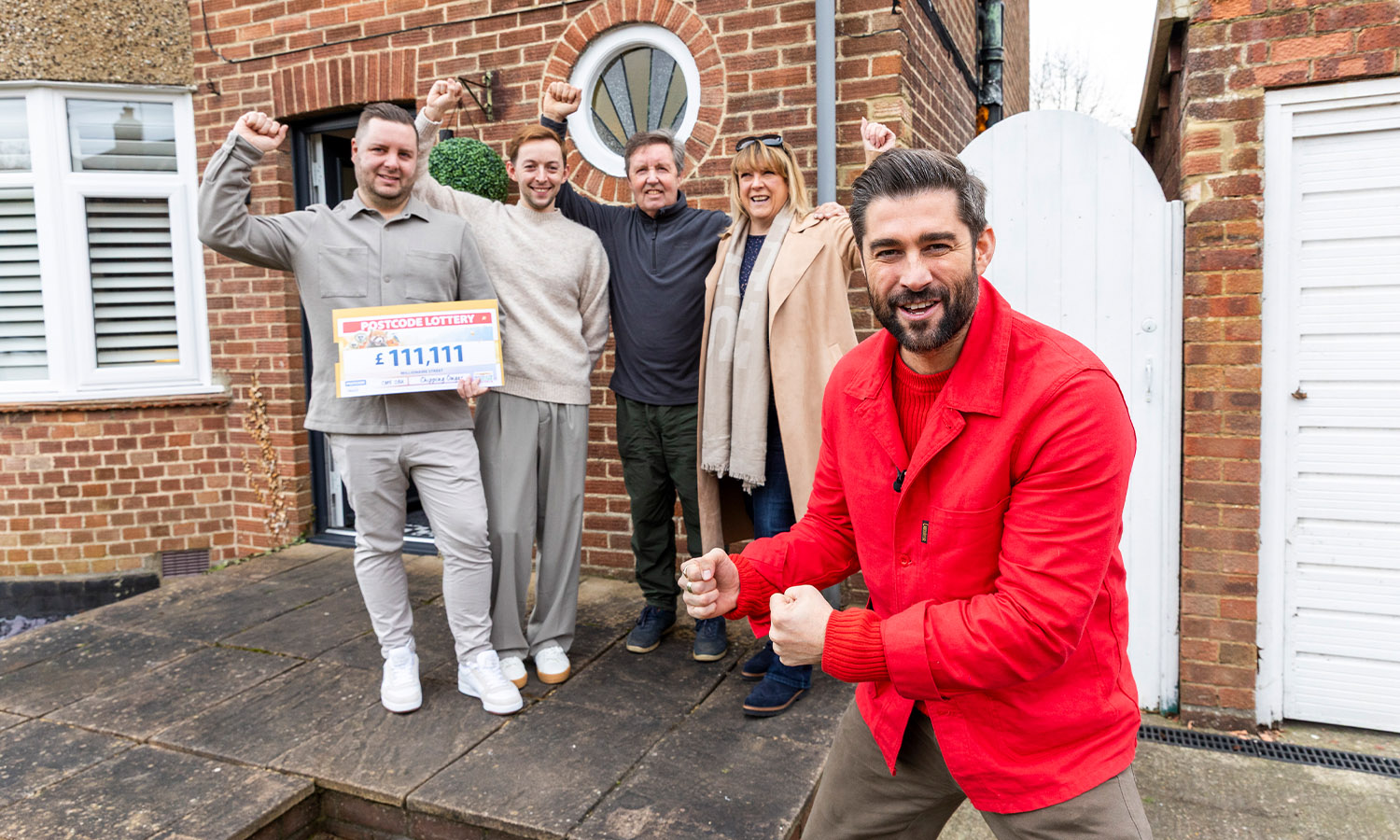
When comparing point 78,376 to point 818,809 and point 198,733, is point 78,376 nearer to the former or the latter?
point 198,733

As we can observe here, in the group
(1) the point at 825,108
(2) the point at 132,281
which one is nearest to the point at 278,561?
(2) the point at 132,281

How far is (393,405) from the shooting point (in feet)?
10.3

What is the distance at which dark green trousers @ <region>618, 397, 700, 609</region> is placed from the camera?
3.49 meters

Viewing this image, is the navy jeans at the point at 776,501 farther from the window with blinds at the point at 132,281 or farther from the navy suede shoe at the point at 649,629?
the window with blinds at the point at 132,281

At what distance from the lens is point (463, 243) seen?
3.27 m

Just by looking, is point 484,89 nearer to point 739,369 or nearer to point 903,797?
point 739,369

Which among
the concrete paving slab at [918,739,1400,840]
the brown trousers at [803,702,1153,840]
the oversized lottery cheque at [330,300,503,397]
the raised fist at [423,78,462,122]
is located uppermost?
the raised fist at [423,78,462,122]

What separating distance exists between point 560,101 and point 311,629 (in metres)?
2.58

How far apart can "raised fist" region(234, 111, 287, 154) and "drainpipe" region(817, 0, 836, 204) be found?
219cm

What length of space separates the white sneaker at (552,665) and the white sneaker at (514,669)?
7 centimetres

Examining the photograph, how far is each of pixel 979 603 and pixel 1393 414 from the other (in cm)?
265

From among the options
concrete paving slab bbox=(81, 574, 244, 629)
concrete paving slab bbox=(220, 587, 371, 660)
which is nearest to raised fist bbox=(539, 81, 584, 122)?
concrete paving slab bbox=(220, 587, 371, 660)

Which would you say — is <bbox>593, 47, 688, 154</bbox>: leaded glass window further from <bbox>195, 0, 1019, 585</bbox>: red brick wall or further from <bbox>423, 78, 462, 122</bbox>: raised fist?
<bbox>423, 78, 462, 122</bbox>: raised fist

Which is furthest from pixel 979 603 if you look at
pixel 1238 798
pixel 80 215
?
pixel 80 215
